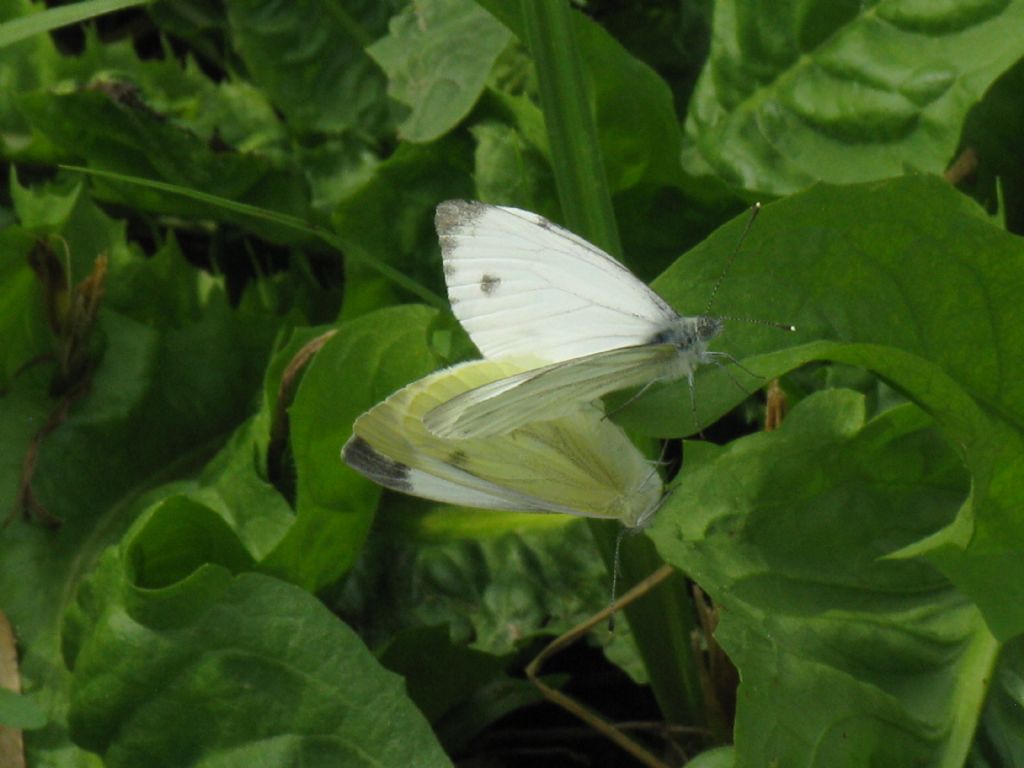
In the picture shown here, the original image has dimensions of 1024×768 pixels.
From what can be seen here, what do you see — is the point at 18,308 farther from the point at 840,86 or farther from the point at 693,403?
the point at 840,86

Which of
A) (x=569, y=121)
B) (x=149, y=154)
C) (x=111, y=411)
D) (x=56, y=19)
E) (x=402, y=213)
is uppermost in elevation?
(x=56, y=19)

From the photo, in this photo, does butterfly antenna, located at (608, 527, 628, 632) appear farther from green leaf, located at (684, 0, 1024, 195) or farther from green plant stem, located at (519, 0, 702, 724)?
green leaf, located at (684, 0, 1024, 195)

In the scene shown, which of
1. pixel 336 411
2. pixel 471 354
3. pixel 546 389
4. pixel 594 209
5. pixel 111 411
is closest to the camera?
pixel 546 389

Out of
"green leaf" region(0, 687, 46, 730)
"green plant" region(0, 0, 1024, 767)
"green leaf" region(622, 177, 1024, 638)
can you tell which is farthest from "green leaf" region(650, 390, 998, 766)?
"green leaf" region(0, 687, 46, 730)

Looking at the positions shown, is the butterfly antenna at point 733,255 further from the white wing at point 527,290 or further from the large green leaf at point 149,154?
the large green leaf at point 149,154

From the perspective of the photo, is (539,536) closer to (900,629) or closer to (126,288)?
(900,629)

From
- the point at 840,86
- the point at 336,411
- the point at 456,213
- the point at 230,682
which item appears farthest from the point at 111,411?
the point at 840,86

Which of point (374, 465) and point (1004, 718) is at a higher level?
point (374, 465)

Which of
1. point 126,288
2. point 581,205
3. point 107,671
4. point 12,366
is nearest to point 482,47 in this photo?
point 581,205
